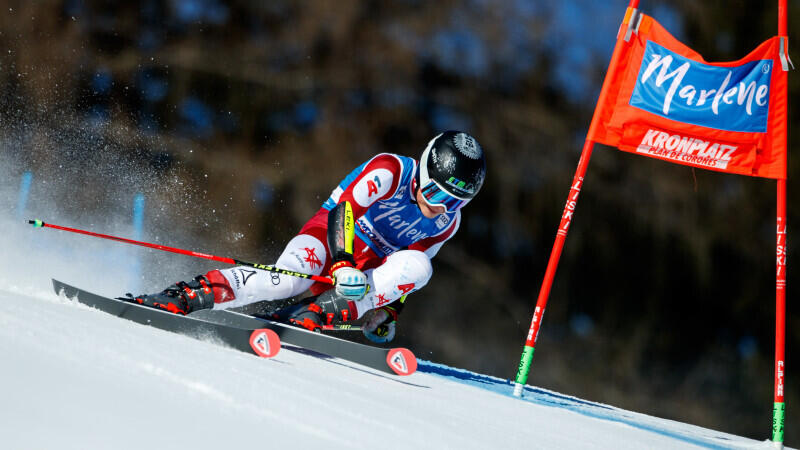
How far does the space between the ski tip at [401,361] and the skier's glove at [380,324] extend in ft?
2.23

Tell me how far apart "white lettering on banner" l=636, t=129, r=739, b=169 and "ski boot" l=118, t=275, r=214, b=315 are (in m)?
2.07

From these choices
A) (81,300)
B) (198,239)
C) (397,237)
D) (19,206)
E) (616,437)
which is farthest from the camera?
A: (198,239)

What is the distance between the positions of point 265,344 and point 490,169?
5.96 m

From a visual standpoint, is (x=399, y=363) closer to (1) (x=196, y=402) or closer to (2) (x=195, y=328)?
(2) (x=195, y=328)

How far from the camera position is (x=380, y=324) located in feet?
11.2

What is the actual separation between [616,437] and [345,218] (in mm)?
1307

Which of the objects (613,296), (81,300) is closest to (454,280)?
(613,296)

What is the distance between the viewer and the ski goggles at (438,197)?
3091 millimetres

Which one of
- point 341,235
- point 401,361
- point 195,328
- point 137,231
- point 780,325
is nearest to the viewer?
point 195,328

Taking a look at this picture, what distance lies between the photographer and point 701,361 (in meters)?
8.25

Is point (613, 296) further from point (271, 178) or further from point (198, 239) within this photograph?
point (198, 239)

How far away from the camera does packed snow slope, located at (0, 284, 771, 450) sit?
3.98ft

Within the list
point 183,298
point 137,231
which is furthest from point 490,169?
point 183,298

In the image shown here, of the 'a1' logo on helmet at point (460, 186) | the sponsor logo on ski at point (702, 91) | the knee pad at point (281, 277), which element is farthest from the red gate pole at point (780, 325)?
the knee pad at point (281, 277)
